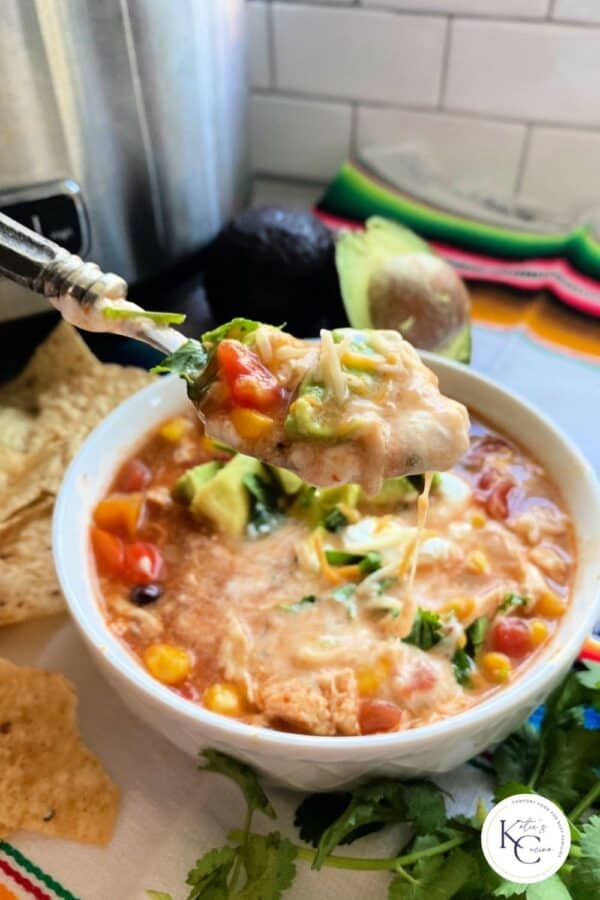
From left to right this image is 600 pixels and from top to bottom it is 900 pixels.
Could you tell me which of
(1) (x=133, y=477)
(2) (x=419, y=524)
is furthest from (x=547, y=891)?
(1) (x=133, y=477)

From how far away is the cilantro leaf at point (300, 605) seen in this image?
Result: 1.47 metres

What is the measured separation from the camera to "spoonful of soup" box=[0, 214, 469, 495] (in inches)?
46.9

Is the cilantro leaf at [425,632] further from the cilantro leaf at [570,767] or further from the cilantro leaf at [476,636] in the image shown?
the cilantro leaf at [570,767]

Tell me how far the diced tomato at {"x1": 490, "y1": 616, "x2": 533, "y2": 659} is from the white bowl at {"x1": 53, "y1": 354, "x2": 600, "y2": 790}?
57 millimetres

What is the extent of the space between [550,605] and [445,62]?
1650mm

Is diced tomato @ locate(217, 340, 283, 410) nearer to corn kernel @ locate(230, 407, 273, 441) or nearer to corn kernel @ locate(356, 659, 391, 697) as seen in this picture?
corn kernel @ locate(230, 407, 273, 441)

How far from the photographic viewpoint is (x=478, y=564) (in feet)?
5.03

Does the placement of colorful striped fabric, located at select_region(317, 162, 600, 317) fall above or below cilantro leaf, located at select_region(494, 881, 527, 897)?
below

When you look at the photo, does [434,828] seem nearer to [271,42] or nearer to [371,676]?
[371,676]

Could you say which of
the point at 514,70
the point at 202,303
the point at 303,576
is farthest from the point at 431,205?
Result: the point at 303,576

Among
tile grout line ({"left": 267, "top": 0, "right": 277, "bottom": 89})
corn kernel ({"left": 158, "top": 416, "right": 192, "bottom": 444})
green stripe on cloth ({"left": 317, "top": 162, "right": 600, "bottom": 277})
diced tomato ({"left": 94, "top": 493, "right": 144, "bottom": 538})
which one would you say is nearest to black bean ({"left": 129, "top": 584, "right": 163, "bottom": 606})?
diced tomato ({"left": 94, "top": 493, "right": 144, "bottom": 538})

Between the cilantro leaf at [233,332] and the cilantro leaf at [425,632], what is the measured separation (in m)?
0.51

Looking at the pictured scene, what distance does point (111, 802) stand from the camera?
4.32ft

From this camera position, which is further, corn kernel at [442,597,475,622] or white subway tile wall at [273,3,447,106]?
white subway tile wall at [273,3,447,106]
